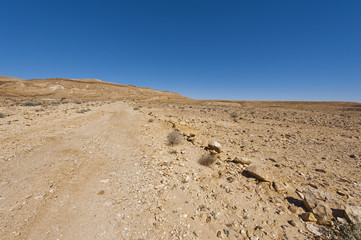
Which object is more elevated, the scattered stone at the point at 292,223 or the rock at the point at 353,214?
the rock at the point at 353,214

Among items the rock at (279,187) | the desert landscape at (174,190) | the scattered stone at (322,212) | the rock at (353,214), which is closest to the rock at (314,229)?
the desert landscape at (174,190)

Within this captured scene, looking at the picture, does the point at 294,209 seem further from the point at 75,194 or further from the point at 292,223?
the point at 75,194

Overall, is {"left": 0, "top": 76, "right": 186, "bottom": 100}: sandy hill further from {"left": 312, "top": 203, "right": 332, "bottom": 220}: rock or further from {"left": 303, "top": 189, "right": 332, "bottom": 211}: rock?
{"left": 312, "top": 203, "right": 332, "bottom": 220}: rock

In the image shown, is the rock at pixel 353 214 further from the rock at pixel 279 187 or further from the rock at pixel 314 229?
the rock at pixel 279 187

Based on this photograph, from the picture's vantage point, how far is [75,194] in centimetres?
321

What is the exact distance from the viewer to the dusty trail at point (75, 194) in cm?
243

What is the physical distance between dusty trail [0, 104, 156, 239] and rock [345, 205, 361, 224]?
361 centimetres

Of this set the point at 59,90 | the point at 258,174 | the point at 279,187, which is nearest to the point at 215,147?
the point at 258,174

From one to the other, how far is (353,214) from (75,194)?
5.56 metres

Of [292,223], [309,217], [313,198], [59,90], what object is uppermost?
[59,90]

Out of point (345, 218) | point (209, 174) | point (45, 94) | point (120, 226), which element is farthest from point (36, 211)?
point (45, 94)

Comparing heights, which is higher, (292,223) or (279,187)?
(279,187)

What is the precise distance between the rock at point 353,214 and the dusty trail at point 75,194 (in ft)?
11.8

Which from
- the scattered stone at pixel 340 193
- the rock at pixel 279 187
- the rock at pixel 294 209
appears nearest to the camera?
the rock at pixel 294 209
